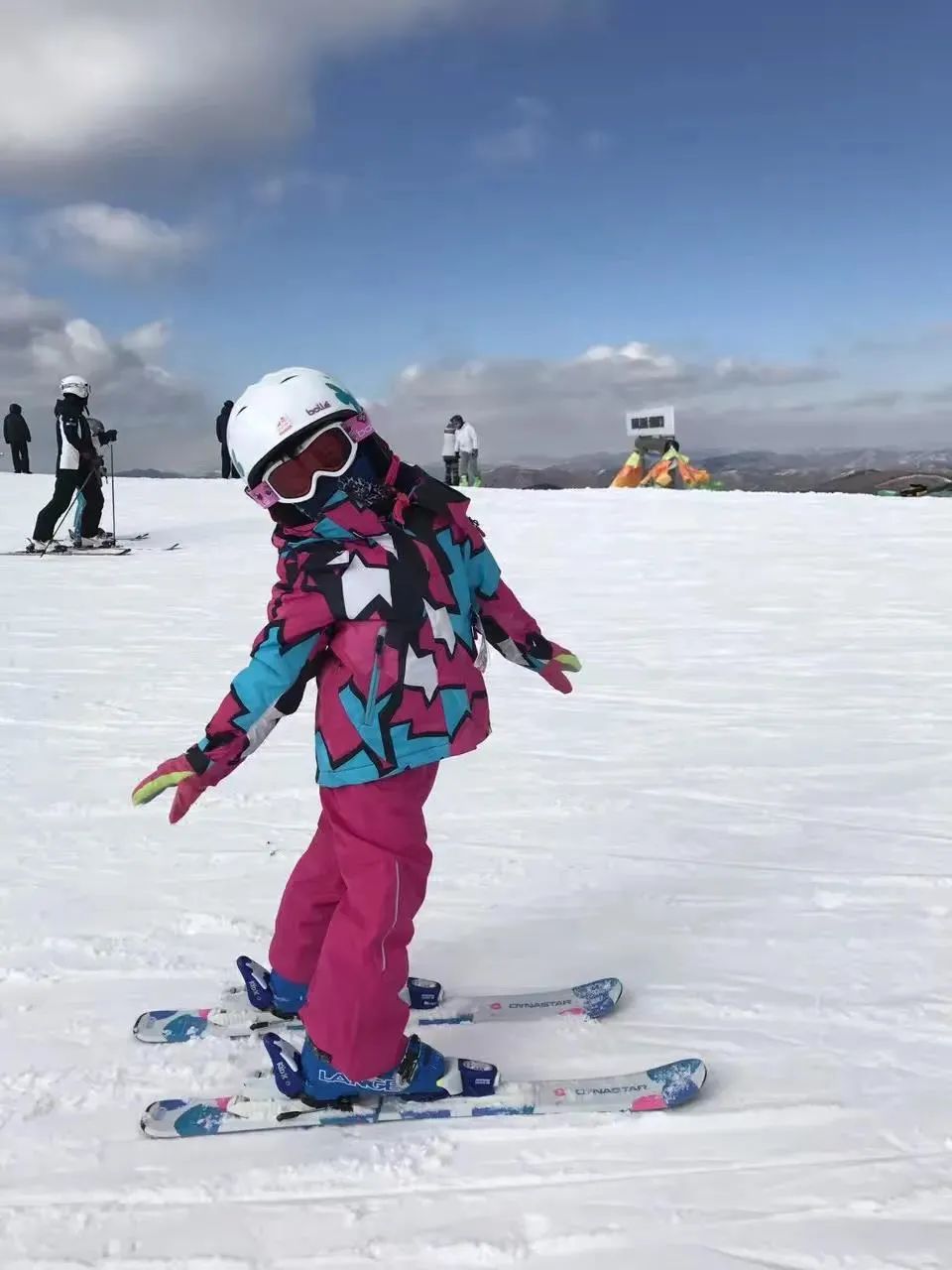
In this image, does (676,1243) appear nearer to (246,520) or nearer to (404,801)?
(404,801)

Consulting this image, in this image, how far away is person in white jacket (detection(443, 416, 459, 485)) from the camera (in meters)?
21.0

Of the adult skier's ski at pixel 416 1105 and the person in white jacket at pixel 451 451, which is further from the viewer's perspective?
the person in white jacket at pixel 451 451

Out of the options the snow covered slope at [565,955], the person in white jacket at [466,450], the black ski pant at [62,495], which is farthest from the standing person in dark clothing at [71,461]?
the person in white jacket at [466,450]

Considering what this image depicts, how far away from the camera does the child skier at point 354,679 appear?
7.09ft

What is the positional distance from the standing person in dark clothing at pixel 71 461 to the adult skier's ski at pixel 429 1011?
9946 mm

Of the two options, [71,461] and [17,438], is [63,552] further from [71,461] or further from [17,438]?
[17,438]

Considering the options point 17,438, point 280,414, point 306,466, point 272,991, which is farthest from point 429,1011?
point 17,438

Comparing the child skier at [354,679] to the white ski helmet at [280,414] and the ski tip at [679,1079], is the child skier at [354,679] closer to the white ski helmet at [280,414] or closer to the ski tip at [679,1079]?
the white ski helmet at [280,414]

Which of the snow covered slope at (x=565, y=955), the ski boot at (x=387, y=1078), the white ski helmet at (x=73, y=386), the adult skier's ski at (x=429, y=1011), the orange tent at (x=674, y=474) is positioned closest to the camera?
the snow covered slope at (x=565, y=955)

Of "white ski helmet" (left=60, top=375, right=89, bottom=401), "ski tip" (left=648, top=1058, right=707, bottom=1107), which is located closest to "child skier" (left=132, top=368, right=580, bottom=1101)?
"ski tip" (left=648, top=1058, right=707, bottom=1107)

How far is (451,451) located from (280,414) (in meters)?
19.3

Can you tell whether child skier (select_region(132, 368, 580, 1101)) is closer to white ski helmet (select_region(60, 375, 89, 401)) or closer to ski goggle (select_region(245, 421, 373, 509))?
ski goggle (select_region(245, 421, 373, 509))

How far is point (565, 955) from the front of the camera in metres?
3.04

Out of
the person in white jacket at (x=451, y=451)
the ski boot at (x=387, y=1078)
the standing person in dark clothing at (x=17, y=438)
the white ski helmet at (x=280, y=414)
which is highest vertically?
the standing person in dark clothing at (x=17, y=438)
